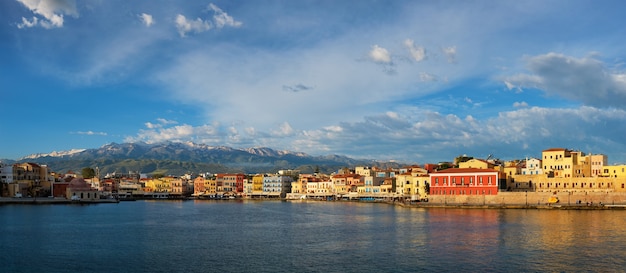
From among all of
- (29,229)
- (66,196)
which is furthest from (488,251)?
(66,196)

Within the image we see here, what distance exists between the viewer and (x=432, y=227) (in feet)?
138

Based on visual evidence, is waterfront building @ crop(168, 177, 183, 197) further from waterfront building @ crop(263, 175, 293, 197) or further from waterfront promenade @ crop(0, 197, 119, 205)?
waterfront promenade @ crop(0, 197, 119, 205)

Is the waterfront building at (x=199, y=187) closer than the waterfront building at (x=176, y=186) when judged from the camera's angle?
Yes

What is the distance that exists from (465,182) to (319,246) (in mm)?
43937

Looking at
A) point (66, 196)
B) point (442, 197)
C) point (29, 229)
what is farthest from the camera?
point (66, 196)

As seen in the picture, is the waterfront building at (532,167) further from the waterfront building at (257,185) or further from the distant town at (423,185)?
the waterfront building at (257,185)

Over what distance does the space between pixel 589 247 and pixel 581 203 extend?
129 feet

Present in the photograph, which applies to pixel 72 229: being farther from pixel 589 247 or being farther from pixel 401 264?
pixel 589 247

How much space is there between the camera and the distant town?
68.6 m

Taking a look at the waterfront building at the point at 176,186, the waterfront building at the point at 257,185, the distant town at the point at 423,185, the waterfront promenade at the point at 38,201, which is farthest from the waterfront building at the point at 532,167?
the waterfront building at the point at 176,186

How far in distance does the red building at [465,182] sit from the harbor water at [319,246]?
23.0 m

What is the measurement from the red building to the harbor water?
23.0 metres

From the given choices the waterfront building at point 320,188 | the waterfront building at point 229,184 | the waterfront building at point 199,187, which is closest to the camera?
the waterfront building at point 320,188

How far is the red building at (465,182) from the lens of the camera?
69.8m
